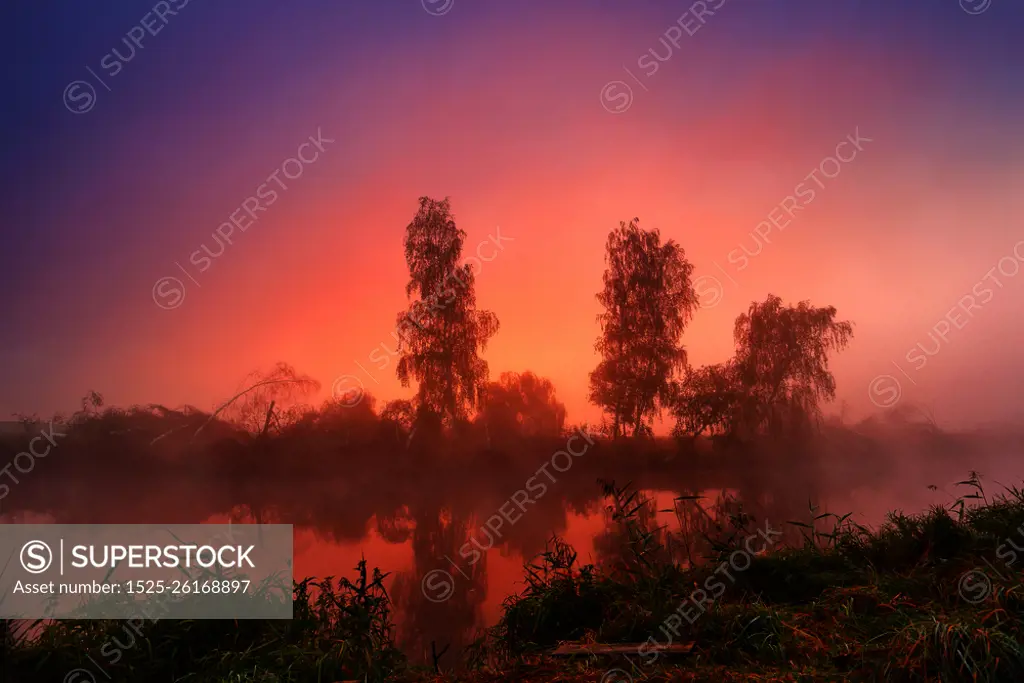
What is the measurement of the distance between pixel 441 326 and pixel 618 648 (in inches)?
974

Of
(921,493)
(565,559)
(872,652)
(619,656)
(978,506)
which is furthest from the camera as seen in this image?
(921,493)

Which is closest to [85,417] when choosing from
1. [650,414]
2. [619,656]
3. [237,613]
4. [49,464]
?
[49,464]

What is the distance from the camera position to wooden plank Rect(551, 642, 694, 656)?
434cm

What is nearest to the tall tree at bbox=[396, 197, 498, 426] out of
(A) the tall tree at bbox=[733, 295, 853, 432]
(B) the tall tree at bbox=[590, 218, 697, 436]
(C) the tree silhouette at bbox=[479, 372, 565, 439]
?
(C) the tree silhouette at bbox=[479, 372, 565, 439]

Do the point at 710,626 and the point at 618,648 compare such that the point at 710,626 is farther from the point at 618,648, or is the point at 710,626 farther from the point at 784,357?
the point at 784,357

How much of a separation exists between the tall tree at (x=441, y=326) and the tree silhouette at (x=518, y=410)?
74 centimetres

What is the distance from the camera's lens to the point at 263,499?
2373 centimetres

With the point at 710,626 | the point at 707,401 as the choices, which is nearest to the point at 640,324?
the point at 707,401

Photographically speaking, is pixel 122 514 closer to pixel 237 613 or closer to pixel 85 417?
pixel 85 417

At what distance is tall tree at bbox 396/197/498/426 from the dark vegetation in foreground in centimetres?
2161

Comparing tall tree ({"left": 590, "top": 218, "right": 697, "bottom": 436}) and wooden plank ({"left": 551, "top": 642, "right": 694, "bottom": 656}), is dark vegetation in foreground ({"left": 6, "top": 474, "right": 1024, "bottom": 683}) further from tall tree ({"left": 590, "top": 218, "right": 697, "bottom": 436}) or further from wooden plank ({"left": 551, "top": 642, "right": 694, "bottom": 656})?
tall tree ({"left": 590, "top": 218, "right": 697, "bottom": 436})

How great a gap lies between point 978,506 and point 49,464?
3709cm

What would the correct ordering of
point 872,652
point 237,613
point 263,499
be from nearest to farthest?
point 872,652
point 237,613
point 263,499

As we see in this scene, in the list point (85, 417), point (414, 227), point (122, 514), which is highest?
point (414, 227)
